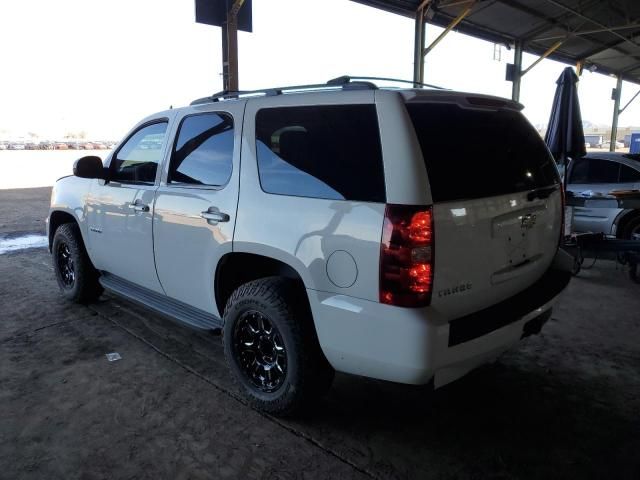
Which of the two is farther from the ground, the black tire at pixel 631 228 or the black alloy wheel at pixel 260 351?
the black tire at pixel 631 228

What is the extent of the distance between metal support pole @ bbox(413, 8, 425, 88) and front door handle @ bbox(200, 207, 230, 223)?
35.3 ft

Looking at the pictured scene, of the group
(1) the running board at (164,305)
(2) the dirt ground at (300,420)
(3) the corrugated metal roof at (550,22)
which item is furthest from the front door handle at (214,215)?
(3) the corrugated metal roof at (550,22)

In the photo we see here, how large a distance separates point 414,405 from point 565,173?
498cm

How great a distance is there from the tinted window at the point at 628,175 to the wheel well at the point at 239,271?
6.21m

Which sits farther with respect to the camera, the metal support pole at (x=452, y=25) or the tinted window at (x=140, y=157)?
the metal support pole at (x=452, y=25)

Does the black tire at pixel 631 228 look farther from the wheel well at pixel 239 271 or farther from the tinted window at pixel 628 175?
the wheel well at pixel 239 271

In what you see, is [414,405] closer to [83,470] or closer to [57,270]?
[83,470]

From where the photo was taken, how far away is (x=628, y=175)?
6898 millimetres

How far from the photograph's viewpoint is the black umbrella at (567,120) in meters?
6.26

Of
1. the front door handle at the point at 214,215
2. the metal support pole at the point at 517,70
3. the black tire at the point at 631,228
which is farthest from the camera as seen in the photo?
the metal support pole at the point at 517,70

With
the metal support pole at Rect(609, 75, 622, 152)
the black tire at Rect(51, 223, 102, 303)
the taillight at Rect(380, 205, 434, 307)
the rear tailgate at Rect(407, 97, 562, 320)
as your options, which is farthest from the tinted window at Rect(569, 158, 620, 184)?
the metal support pole at Rect(609, 75, 622, 152)

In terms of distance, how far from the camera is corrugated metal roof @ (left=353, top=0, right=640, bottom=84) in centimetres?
1234

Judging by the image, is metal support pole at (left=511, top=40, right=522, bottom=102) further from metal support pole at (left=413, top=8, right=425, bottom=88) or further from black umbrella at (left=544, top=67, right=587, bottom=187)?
black umbrella at (left=544, top=67, right=587, bottom=187)

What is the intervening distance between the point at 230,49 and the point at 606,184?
6784 mm
